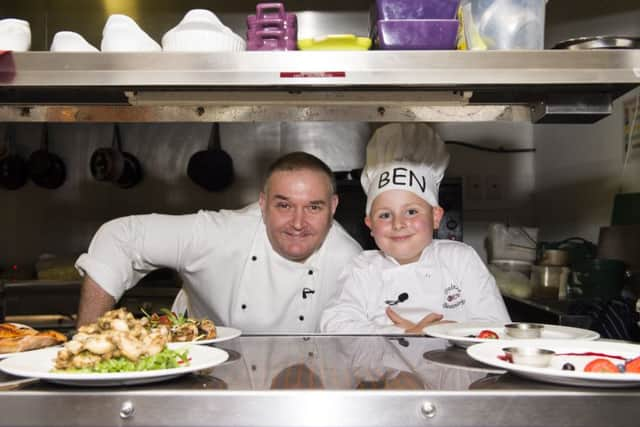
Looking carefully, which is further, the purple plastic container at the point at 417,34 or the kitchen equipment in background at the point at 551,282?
the kitchen equipment in background at the point at 551,282

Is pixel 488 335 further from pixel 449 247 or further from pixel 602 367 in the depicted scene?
pixel 449 247

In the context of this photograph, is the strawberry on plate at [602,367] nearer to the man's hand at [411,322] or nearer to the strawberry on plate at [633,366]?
the strawberry on plate at [633,366]

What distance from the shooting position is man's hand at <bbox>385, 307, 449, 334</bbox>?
1.95 m

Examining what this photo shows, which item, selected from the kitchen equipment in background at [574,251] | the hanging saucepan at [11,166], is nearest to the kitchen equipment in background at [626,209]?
the kitchen equipment in background at [574,251]

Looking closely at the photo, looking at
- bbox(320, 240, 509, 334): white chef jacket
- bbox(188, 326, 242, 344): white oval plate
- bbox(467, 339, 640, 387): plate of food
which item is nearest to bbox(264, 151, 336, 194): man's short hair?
A: bbox(320, 240, 509, 334): white chef jacket

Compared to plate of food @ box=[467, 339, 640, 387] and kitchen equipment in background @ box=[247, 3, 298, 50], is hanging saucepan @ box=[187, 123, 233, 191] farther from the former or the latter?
plate of food @ box=[467, 339, 640, 387]

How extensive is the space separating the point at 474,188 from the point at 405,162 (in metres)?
2.61

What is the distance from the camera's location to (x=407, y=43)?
1.58 m

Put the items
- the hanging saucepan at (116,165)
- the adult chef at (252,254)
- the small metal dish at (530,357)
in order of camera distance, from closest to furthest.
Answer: the small metal dish at (530,357)
the adult chef at (252,254)
the hanging saucepan at (116,165)

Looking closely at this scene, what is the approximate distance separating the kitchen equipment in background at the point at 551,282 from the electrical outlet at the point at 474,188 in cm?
131

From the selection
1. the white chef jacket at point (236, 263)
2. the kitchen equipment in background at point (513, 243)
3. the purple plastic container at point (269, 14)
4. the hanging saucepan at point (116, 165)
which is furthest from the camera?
the hanging saucepan at point (116, 165)

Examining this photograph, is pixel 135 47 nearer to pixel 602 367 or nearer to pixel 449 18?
pixel 449 18

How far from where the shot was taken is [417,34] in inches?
61.9

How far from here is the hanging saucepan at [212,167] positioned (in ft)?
15.5
